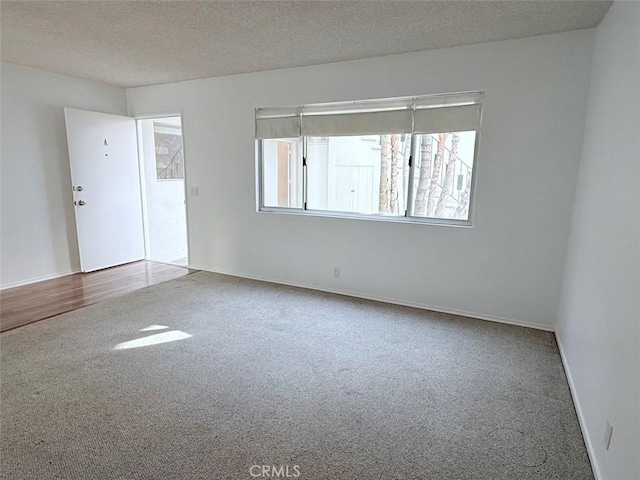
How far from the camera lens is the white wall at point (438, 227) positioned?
2.96m

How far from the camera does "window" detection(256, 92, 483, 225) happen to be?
3414mm

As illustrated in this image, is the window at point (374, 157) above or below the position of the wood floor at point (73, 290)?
above

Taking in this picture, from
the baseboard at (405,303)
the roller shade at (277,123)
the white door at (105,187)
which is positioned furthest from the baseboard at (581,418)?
the white door at (105,187)

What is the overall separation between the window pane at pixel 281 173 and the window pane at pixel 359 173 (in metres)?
0.18

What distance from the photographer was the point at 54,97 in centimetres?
438

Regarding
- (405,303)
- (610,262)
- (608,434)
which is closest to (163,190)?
(405,303)

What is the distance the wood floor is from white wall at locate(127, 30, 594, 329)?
0.94 metres

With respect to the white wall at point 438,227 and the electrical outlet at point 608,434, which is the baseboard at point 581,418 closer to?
the electrical outlet at point 608,434

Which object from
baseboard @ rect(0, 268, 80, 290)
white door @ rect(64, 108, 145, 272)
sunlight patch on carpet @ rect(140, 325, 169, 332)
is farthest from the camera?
white door @ rect(64, 108, 145, 272)

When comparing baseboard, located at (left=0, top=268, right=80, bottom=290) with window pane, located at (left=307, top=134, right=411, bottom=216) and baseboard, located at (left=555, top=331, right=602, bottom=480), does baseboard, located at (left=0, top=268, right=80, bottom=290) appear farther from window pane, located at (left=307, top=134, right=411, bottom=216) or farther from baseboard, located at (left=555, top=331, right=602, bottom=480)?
baseboard, located at (left=555, top=331, right=602, bottom=480)

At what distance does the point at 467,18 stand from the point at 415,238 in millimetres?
1888

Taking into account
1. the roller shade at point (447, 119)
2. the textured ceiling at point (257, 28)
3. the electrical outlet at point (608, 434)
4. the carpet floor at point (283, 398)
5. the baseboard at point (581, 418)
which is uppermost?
the textured ceiling at point (257, 28)

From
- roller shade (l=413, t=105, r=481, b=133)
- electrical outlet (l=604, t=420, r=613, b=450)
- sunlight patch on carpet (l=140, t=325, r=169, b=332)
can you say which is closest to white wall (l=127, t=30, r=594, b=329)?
roller shade (l=413, t=105, r=481, b=133)

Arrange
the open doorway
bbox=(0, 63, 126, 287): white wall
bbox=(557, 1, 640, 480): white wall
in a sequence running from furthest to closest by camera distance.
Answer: the open doorway → bbox=(0, 63, 126, 287): white wall → bbox=(557, 1, 640, 480): white wall
